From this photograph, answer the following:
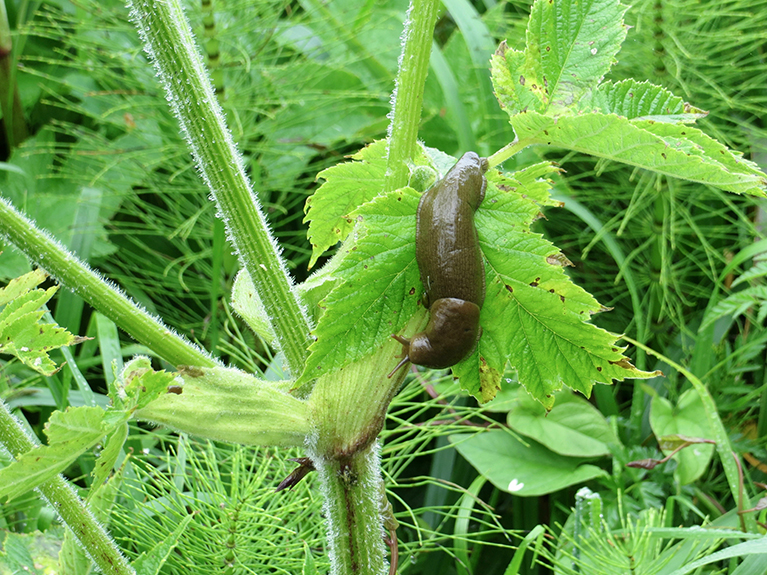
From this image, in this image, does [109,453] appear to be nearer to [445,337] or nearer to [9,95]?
[445,337]

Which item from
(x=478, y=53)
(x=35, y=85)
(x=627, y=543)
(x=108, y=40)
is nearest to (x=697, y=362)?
(x=627, y=543)

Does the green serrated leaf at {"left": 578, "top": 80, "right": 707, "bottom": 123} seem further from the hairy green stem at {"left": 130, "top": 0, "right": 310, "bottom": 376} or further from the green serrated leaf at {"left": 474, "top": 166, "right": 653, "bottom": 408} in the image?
the hairy green stem at {"left": 130, "top": 0, "right": 310, "bottom": 376}

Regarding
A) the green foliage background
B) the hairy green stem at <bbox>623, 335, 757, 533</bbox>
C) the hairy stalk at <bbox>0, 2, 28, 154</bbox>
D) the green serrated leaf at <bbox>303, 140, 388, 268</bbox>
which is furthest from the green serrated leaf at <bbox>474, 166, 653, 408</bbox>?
the hairy stalk at <bbox>0, 2, 28, 154</bbox>

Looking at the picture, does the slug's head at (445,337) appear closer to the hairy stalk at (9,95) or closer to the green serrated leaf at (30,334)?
the green serrated leaf at (30,334)

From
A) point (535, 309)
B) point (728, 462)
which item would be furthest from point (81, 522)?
point (728, 462)

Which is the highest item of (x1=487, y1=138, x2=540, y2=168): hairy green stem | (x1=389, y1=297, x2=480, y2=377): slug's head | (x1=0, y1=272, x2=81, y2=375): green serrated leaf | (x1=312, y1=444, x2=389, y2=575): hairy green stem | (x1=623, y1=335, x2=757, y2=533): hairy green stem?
(x1=487, y1=138, x2=540, y2=168): hairy green stem
